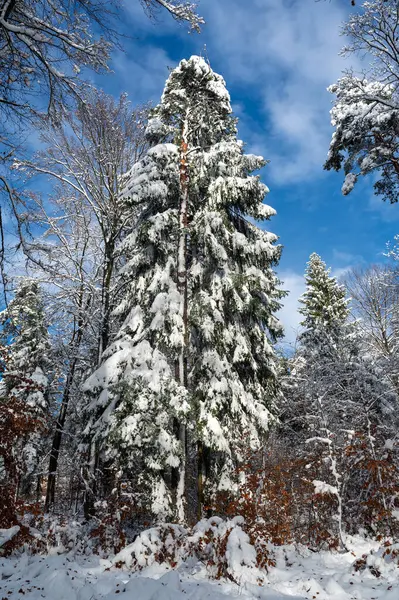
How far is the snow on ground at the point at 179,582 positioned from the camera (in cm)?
445

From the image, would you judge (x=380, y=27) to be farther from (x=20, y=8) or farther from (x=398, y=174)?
(x=20, y=8)

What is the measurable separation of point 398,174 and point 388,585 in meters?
11.9

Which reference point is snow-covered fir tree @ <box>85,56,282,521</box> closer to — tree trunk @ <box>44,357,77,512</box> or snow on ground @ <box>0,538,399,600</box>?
snow on ground @ <box>0,538,399,600</box>

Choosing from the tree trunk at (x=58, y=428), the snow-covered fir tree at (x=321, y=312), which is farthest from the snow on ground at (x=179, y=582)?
the snow-covered fir tree at (x=321, y=312)

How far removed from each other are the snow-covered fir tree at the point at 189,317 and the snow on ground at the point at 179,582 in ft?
8.72

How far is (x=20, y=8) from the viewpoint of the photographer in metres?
3.87

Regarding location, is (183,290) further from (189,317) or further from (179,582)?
(179,582)

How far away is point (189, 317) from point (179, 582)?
6467 mm

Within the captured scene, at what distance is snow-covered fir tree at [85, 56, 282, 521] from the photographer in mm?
8805

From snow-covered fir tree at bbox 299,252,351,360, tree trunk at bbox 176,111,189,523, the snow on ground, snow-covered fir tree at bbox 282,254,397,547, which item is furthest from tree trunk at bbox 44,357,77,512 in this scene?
snow-covered fir tree at bbox 299,252,351,360

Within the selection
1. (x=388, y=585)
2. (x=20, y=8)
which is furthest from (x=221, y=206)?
(x=388, y=585)

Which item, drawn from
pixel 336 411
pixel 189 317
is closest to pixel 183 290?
pixel 189 317

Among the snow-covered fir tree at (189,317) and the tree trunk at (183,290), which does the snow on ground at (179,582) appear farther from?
the snow-covered fir tree at (189,317)

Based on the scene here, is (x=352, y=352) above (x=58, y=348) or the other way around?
above
